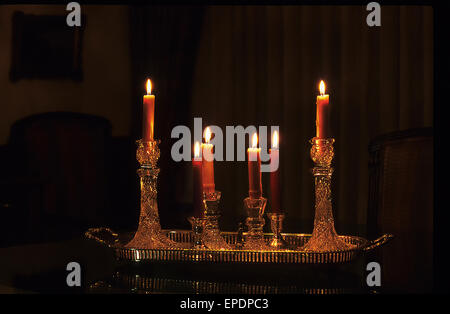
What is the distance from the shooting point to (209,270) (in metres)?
0.87

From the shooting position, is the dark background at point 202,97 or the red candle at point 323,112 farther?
the dark background at point 202,97

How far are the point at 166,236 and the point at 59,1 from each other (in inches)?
78.1

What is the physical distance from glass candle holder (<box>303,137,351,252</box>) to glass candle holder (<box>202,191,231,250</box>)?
151mm

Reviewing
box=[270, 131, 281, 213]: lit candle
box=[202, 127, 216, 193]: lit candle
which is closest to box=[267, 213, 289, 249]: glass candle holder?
box=[270, 131, 281, 213]: lit candle

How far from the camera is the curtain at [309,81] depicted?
244 centimetres

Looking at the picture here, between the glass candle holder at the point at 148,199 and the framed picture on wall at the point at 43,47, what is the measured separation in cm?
186

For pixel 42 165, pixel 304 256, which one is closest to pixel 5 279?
pixel 304 256

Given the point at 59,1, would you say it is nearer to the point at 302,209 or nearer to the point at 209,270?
the point at 302,209

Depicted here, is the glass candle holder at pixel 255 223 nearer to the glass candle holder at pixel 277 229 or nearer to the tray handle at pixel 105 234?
the glass candle holder at pixel 277 229

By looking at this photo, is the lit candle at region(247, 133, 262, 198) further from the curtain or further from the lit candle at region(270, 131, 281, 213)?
the curtain

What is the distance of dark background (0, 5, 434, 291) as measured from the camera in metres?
2.45

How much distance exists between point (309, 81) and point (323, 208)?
178cm

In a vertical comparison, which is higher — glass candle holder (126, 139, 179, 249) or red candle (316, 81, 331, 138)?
red candle (316, 81, 331, 138)

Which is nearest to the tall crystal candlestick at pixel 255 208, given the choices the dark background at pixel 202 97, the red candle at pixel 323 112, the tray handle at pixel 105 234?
the red candle at pixel 323 112
